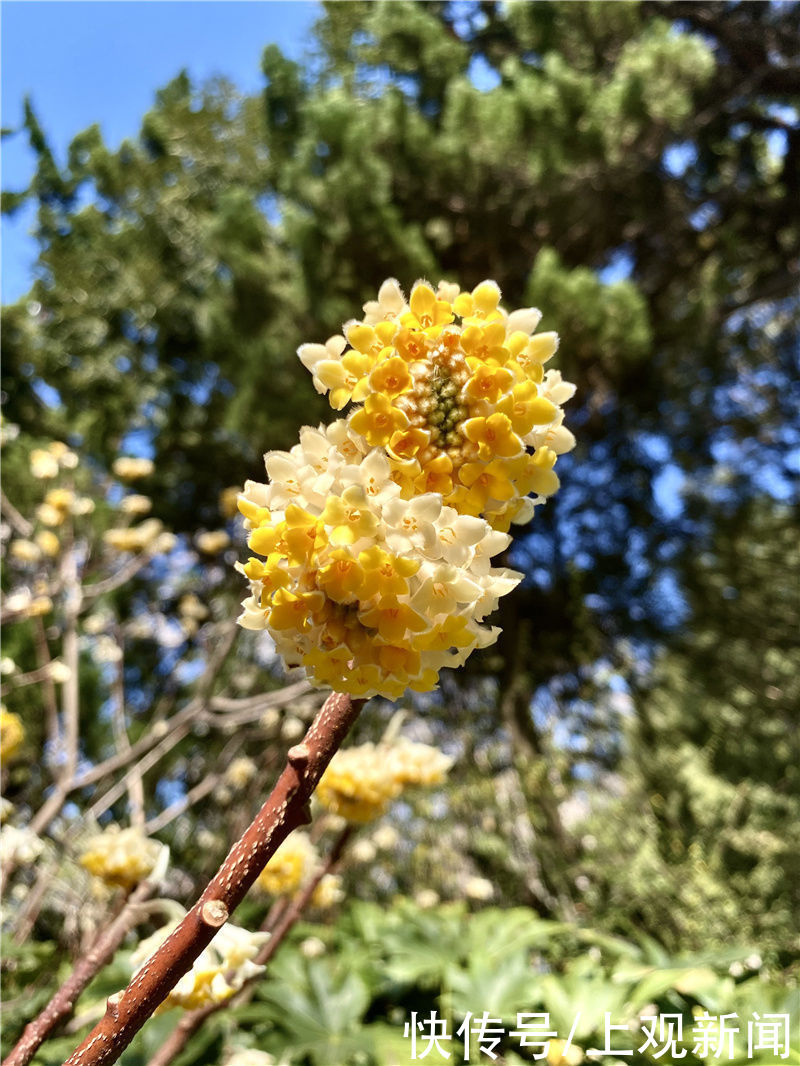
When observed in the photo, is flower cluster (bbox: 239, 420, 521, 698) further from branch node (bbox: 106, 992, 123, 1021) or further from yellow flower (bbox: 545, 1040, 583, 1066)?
yellow flower (bbox: 545, 1040, 583, 1066)

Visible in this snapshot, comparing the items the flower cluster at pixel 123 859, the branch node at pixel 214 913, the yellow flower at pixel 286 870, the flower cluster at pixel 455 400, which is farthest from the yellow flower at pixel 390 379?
the yellow flower at pixel 286 870

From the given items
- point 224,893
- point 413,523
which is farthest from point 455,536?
point 224,893

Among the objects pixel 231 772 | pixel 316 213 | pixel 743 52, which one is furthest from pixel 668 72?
pixel 231 772

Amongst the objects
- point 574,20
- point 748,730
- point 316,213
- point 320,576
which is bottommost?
point 320,576

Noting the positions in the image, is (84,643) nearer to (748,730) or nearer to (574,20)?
(748,730)

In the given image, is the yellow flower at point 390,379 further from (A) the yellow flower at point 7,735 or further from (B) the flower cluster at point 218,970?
(A) the yellow flower at point 7,735

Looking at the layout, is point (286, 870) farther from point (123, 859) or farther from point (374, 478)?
point (374, 478)
